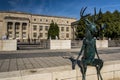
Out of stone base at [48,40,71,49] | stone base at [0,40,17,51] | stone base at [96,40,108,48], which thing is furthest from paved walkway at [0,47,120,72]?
stone base at [96,40,108,48]

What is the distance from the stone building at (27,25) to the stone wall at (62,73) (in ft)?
249

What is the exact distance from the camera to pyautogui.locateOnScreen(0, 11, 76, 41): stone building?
82125mm

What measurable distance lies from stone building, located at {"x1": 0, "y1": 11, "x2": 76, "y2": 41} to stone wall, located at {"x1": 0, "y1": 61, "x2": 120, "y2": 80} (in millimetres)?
75816

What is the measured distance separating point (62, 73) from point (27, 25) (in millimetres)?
85552

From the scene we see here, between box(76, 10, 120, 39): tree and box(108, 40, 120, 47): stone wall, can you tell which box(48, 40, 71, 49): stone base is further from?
box(76, 10, 120, 39): tree

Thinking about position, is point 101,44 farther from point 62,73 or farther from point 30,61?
point 62,73

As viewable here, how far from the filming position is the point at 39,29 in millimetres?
94312

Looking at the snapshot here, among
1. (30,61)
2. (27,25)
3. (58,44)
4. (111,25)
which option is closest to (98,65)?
(30,61)

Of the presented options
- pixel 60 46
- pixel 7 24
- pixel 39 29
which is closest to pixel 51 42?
pixel 60 46

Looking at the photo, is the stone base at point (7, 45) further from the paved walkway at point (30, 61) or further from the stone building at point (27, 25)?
the stone building at point (27, 25)

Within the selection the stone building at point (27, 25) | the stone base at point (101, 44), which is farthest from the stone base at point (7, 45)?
the stone building at point (27, 25)

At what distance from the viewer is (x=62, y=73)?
4.98 m

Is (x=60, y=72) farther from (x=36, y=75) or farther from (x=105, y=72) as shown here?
(x=105, y=72)

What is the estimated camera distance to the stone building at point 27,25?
269 ft
